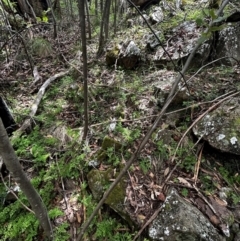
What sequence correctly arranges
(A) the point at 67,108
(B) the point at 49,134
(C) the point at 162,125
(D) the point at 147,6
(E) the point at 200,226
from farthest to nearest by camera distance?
(D) the point at 147,6 → (A) the point at 67,108 → (B) the point at 49,134 → (C) the point at 162,125 → (E) the point at 200,226

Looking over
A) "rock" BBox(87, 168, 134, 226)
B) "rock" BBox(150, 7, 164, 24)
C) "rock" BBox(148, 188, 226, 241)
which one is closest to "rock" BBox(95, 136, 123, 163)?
"rock" BBox(87, 168, 134, 226)

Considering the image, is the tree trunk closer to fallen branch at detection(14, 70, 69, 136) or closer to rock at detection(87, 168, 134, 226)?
rock at detection(87, 168, 134, 226)

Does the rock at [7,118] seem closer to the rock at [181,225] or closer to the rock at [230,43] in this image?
the rock at [181,225]

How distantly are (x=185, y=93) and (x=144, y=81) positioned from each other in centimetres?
110

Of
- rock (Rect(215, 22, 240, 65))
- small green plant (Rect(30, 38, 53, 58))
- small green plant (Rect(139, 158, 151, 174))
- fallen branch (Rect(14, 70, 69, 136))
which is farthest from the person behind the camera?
small green plant (Rect(30, 38, 53, 58))

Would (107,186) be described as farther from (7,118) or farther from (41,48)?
(41,48)

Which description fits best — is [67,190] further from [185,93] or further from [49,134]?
[185,93]

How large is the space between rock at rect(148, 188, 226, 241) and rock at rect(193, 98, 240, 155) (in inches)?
32.9

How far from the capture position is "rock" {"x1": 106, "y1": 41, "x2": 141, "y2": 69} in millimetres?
4340

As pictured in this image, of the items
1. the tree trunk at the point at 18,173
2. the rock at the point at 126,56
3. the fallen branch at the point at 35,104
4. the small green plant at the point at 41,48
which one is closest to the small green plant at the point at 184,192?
Answer: the tree trunk at the point at 18,173

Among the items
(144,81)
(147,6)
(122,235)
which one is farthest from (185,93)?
(147,6)

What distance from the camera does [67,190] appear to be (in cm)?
261

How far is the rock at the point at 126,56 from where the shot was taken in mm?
4340

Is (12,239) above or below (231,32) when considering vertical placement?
below
